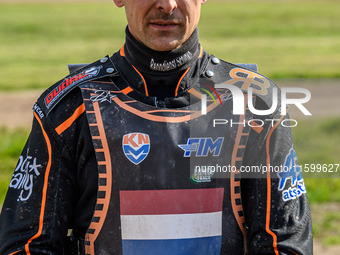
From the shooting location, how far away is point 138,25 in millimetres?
2289

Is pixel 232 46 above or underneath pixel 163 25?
above

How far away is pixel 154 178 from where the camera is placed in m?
2.24

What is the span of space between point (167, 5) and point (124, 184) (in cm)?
63

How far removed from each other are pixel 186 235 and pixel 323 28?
2578 centimetres

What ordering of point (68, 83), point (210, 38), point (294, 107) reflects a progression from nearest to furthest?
point (68, 83) → point (294, 107) → point (210, 38)

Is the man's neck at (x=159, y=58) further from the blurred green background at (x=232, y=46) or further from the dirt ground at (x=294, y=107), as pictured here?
the dirt ground at (x=294, y=107)

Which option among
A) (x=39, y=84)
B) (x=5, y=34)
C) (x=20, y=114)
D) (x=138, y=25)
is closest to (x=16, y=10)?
(x=5, y=34)

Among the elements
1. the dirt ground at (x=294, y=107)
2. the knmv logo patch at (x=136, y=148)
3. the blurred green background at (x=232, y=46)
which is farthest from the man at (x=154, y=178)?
the dirt ground at (x=294, y=107)

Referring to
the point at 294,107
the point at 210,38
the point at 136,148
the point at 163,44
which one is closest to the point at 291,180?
the point at 136,148

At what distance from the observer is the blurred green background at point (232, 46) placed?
7.98m

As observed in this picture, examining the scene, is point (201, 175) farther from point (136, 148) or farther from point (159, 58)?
point (159, 58)

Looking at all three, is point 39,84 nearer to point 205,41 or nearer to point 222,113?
point 205,41

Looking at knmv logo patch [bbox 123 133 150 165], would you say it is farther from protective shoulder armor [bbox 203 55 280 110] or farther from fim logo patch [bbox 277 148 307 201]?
fim logo patch [bbox 277 148 307 201]

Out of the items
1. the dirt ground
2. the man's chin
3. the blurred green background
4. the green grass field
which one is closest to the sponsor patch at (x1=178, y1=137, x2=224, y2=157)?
the man's chin
